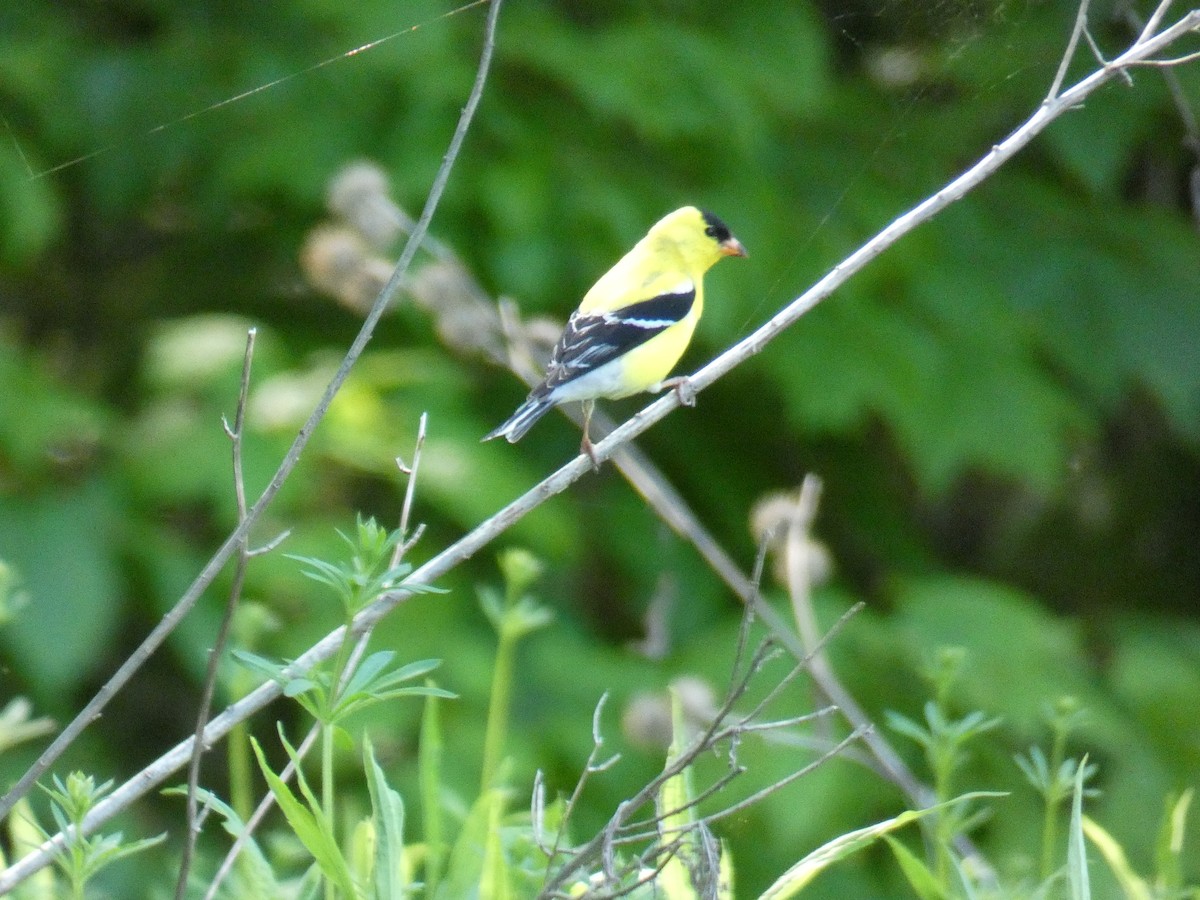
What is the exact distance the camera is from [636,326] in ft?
6.31

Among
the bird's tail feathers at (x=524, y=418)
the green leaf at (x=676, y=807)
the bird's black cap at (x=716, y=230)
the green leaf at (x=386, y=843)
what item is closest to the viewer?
the green leaf at (x=386, y=843)

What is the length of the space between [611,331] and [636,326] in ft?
0.13

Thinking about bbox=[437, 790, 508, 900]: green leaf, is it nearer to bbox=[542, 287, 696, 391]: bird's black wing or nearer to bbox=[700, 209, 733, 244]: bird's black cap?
bbox=[542, 287, 696, 391]: bird's black wing

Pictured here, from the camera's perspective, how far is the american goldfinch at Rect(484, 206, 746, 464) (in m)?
1.80

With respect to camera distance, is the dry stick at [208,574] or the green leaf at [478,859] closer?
the dry stick at [208,574]

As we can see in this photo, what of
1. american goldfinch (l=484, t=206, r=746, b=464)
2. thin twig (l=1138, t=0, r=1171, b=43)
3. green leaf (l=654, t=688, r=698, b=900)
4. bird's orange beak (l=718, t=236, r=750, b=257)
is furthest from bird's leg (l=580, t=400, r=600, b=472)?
thin twig (l=1138, t=0, r=1171, b=43)

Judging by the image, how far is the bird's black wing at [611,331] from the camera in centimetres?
186

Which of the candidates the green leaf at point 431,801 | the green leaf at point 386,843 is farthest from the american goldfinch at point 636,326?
the green leaf at point 386,843

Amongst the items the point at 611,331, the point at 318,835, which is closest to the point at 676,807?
Answer: the point at 318,835

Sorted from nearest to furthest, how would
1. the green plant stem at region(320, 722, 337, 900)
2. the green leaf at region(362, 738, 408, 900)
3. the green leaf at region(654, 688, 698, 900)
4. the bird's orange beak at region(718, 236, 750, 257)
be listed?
the green plant stem at region(320, 722, 337, 900), the green leaf at region(362, 738, 408, 900), the green leaf at region(654, 688, 698, 900), the bird's orange beak at region(718, 236, 750, 257)

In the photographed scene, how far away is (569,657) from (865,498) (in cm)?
112

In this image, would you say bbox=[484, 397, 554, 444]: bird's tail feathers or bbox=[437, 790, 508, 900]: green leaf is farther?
bbox=[484, 397, 554, 444]: bird's tail feathers

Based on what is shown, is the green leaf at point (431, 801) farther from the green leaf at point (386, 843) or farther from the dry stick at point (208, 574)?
the dry stick at point (208, 574)

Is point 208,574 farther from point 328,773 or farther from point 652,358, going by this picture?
point 652,358
